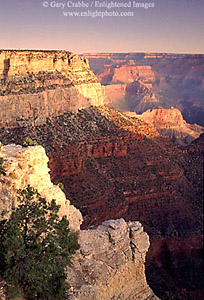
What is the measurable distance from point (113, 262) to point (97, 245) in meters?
1.34

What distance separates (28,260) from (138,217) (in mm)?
31907

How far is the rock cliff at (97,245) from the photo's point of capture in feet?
53.4

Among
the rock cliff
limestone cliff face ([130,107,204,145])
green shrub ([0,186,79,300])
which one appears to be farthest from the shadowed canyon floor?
limestone cliff face ([130,107,204,145])

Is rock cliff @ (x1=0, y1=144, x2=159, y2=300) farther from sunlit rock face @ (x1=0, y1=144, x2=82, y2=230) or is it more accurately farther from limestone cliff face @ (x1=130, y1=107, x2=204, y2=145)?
limestone cliff face @ (x1=130, y1=107, x2=204, y2=145)

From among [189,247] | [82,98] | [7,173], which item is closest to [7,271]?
[7,173]

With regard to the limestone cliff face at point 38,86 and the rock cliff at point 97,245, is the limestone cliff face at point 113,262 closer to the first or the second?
the rock cliff at point 97,245

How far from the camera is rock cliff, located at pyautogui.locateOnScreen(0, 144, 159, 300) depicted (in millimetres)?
16281

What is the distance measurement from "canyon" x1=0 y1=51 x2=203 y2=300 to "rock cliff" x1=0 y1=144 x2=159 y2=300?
1252cm

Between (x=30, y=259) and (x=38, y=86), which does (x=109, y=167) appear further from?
Answer: (x=30, y=259)

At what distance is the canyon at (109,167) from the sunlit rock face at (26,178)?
13.0 m

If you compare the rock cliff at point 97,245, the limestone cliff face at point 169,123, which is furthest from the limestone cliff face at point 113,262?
the limestone cliff face at point 169,123

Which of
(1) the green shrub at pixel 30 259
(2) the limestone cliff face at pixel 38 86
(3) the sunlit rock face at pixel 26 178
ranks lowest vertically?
(1) the green shrub at pixel 30 259

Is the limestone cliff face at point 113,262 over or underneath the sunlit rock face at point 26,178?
underneath

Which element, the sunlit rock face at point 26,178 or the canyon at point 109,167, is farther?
the canyon at point 109,167
